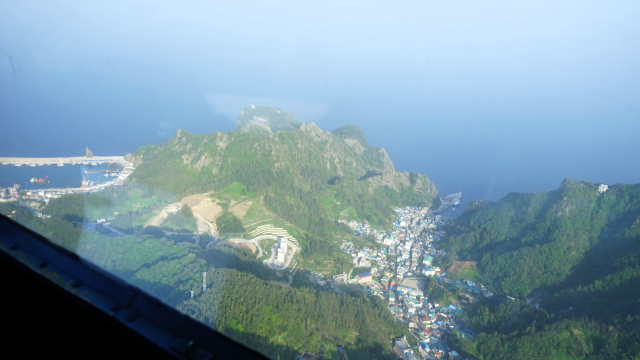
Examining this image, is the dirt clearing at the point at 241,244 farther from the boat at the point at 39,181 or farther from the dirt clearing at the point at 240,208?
the boat at the point at 39,181

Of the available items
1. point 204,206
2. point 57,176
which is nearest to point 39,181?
point 57,176

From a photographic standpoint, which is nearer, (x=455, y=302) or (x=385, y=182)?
(x=455, y=302)

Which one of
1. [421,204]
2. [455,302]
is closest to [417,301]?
[455,302]

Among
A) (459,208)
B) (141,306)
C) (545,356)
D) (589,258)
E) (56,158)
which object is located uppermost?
(459,208)

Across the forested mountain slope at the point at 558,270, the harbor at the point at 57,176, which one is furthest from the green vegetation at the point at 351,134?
the harbor at the point at 57,176

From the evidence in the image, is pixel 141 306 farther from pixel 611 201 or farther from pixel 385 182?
pixel 385 182

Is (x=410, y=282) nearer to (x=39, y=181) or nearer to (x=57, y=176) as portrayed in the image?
(x=39, y=181)
